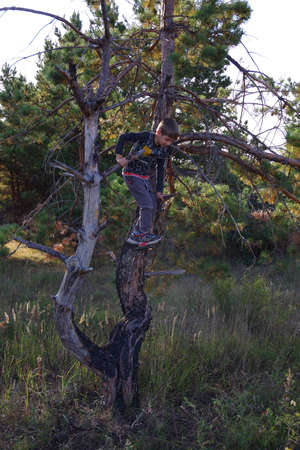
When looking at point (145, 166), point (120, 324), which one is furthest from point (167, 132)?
point (120, 324)

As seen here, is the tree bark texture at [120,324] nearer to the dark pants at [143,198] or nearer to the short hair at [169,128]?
the dark pants at [143,198]

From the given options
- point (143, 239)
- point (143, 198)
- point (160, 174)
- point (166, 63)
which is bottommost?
point (143, 239)

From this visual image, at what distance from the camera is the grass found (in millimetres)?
3564

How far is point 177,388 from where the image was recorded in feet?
14.5

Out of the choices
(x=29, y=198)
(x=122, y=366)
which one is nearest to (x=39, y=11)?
(x=122, y=366)

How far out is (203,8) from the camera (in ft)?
12.3

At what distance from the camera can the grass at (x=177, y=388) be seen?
3.56 m

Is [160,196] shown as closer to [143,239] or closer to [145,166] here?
[145,166]

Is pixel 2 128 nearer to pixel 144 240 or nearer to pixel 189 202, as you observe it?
pixel 189 202

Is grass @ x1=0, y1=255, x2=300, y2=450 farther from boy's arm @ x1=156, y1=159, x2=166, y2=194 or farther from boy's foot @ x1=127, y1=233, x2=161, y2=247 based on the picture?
boy's arm @ x1=156, y1=159, x2=166, y2=194

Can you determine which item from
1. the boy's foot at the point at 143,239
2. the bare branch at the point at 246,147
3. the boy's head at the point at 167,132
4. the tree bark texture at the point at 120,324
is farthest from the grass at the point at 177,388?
the boy's head at the point at 167,132

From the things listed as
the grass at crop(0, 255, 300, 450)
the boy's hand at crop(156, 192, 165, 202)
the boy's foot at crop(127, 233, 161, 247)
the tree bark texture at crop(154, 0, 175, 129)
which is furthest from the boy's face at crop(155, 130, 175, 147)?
the grass at crop(0, 255, 300, 450)

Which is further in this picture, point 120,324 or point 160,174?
point 120,324

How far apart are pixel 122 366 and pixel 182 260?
7.61 feet
